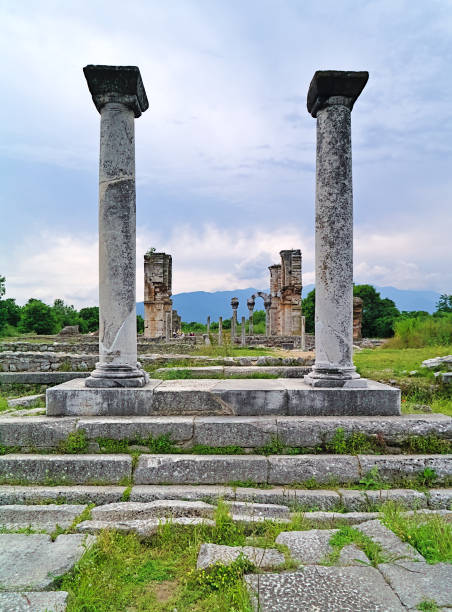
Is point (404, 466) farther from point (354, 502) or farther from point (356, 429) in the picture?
point (354, 502)

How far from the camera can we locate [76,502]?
185 inches

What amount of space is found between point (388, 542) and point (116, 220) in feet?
16.8

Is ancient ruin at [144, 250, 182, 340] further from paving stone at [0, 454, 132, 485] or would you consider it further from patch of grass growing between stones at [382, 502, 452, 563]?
patch of grass growing between stones at [382, 502, 452, 563]

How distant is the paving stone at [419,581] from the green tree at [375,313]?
42.0 metres

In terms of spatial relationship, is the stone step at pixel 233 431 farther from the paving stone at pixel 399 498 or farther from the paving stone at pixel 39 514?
the paving stone at pixel 39 514

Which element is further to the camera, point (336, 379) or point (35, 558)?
point (336, 379)

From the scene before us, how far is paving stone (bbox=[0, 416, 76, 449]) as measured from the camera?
552 centimetres

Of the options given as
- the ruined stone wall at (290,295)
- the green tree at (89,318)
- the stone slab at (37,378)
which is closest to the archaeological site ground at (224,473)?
the stone slab at (37,378)

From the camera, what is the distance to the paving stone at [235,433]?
542 cm

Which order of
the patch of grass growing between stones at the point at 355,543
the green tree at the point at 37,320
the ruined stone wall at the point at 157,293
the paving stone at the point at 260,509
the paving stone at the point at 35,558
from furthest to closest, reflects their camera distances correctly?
the green tree at the point at 37,320 → the ruined stone wall at the point at 157,293 → the paving stone at the point at 260,509 → the patch of grass growing between stones at the point at 355,543 → the paving stone at the point at 35,558

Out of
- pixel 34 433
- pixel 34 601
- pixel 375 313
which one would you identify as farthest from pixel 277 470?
pixel 375 313

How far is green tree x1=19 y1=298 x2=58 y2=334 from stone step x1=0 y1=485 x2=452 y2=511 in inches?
1591

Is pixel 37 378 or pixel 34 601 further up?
pixel 37 378

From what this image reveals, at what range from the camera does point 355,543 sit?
11.9 feet
